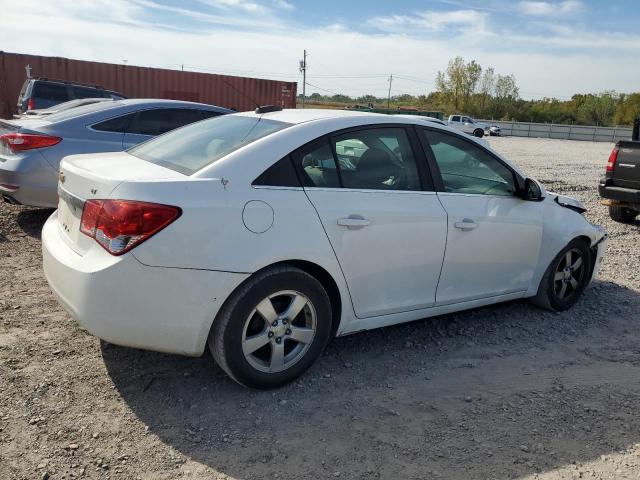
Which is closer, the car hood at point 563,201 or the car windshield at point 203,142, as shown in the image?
the car windshield at point 203,142

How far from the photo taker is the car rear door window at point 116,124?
6.27 meters

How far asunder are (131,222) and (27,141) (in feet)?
12.8

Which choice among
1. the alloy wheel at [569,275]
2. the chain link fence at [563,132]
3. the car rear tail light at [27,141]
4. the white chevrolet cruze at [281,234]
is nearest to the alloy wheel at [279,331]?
the white chevrolet cruze at [281,234]

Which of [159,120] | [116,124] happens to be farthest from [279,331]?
[159,120]

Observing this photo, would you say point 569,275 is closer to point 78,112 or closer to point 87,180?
point 87,180

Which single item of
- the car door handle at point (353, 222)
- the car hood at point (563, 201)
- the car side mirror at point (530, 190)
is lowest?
the car door handle at point (353, 222)

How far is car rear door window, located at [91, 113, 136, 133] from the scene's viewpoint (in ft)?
20.6

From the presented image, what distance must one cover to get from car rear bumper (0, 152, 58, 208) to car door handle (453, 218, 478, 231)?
4203 mm

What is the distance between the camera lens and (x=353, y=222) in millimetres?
3246

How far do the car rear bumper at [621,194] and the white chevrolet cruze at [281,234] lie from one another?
194 inches

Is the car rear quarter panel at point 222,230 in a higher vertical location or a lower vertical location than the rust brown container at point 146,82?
lower

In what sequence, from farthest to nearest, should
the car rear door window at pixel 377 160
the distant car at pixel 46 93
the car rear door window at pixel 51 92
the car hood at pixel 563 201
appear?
the car rear door window at pixel 51 92, the distant car at pixel 46 93, the car hood at pixel 563 201, the car rear door window at pixel 377 160

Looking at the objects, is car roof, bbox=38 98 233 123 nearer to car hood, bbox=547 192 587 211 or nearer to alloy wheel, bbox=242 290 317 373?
alloy wheel, bbox=242 290 317 373

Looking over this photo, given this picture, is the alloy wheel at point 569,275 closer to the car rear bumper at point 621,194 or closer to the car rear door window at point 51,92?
the car rear bumper at point 621,194
